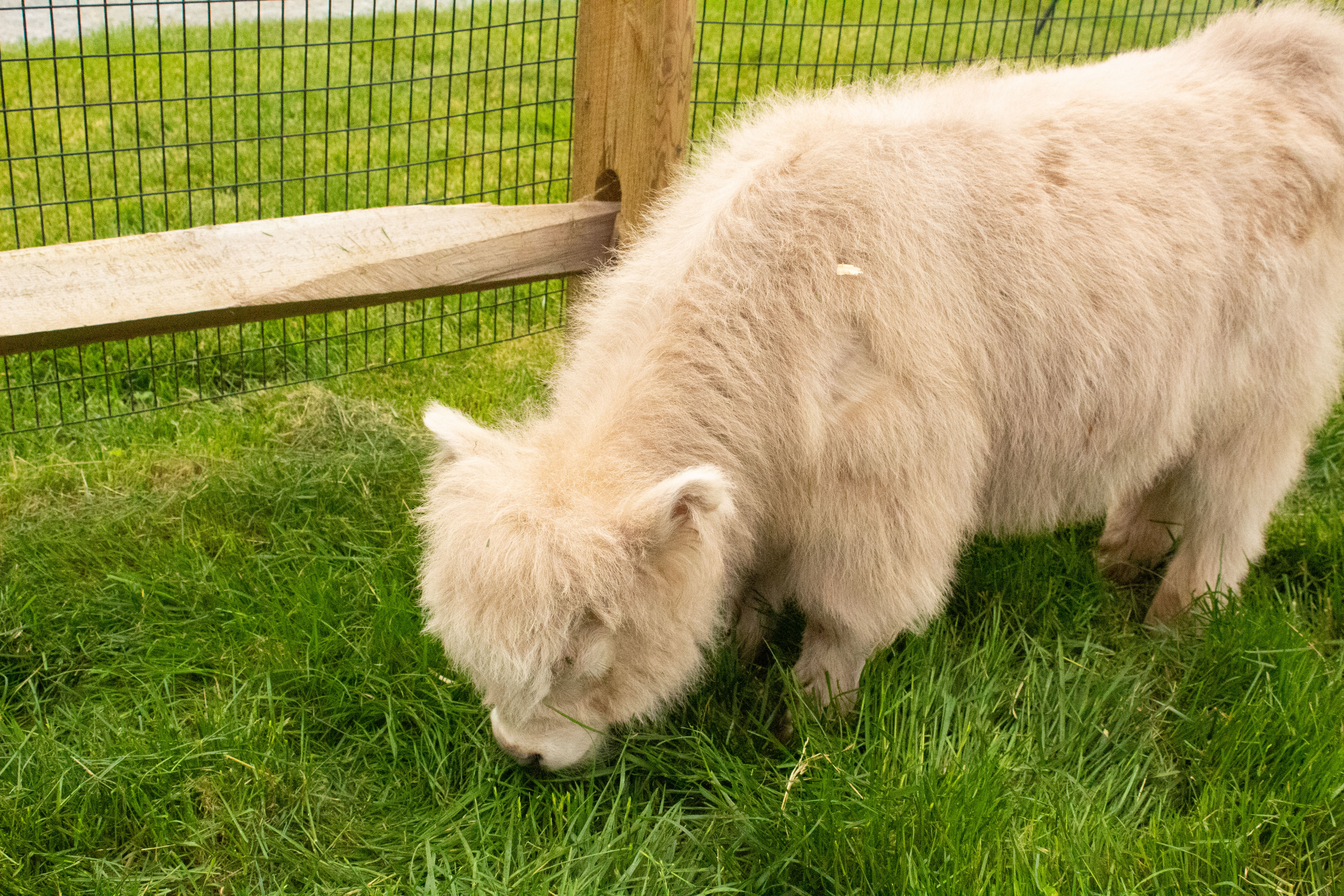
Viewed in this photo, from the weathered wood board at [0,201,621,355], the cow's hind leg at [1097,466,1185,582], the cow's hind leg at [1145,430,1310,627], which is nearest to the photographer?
the weathered wood board at [0,201,621,355]

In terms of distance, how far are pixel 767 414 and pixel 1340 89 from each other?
224 cm

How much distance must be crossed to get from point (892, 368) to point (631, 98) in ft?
5.39

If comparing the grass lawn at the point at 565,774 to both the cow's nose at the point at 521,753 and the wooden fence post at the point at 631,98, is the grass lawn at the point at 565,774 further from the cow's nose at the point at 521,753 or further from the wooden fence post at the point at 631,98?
the wooden fence post at the point at 631,98

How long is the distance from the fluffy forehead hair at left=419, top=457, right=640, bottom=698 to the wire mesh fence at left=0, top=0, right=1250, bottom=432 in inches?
68.6

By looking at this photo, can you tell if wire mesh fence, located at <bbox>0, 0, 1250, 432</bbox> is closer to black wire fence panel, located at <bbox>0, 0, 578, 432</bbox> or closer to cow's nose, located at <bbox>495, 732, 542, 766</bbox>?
black wire fence panel, located at <bbox>0, 0, 578, 432</bbox>

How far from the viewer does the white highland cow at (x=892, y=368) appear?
246 cm

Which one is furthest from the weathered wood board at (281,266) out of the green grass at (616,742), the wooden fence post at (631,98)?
the green grass at (616,742)

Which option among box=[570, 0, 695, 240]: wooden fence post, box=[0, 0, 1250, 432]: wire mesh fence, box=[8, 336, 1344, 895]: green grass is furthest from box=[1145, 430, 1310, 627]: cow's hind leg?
→ box=[570, 0, 695, 240]: wooden fence post

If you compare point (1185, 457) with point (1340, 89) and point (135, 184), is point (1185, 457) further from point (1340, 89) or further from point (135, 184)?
point (135, 184)

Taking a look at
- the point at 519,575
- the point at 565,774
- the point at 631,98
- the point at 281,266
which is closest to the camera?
the point at 519,575

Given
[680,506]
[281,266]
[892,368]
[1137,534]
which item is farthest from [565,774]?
[1137,534]

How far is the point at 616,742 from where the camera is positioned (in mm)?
2996

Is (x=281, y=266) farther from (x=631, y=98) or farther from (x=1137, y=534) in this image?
(x=1137, y=534)

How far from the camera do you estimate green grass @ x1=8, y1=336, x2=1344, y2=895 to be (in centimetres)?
259
